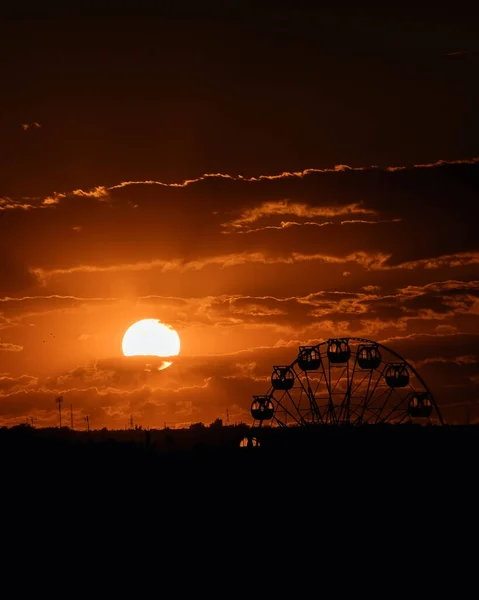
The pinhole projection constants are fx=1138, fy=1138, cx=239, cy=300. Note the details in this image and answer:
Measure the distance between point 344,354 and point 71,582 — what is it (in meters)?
71.1

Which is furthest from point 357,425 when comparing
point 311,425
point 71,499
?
point 71,499

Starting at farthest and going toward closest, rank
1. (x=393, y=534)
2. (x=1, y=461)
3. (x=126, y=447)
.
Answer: (x=126, y=447), (x=1, y=461), (x=393, y=534)

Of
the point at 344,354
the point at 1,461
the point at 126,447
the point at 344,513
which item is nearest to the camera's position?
the point at 344,513

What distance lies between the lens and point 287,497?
75.1m

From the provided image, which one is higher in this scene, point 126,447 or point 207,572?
point 126,447

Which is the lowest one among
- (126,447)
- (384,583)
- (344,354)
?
(384,583)

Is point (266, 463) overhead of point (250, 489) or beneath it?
overhead

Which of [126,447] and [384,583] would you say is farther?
[126,447]

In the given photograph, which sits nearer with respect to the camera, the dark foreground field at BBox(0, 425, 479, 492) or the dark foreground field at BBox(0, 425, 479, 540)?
the dark foreground field at BBox(0, 425, 479, 540)

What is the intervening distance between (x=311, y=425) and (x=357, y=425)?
608 cm

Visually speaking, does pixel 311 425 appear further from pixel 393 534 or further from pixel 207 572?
pixel 207 572

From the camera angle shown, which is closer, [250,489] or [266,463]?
[250,489]

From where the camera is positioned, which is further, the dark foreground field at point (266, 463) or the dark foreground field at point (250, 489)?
the dark foreground field at point (266, 463)

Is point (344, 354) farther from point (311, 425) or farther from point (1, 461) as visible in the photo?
point (1, 461)
